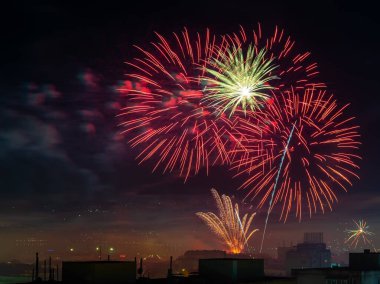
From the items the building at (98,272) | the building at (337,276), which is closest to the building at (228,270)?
the building at (337,276)

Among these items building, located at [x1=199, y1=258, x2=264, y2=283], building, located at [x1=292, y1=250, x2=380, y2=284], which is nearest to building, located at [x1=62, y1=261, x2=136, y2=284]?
building, located at [x1=199, y1=258, x2=264, y2=283]

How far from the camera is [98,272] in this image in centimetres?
6419

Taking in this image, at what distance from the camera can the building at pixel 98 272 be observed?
64.2 m

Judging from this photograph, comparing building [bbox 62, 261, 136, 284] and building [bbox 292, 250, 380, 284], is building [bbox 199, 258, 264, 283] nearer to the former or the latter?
building [bbox 292, 250, 380, 284]

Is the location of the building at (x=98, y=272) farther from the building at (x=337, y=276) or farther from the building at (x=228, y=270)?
the building at (x=337, y=276)

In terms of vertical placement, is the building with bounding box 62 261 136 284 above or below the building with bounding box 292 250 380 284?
above

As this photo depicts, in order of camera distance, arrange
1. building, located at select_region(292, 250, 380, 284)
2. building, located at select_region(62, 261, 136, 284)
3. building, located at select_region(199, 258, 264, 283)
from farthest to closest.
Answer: building, located at select_region(292, 250, 380, 284) → building, located at select_region(199, 258, 264, 283) → building, located at select_region(62, 261, 136, 284)

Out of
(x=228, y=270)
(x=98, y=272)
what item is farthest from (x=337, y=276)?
(x=98, y=272)

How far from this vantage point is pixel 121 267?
65938 mm

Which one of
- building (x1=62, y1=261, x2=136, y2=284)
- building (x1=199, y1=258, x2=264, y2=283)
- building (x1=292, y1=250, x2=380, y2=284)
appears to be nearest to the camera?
building (x1=62, y1=261, x2=136, y2=284)

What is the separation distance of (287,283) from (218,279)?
1000 cm

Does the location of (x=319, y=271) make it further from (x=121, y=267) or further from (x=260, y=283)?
(x=121, y=267)

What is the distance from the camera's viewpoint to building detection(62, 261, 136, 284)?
64.2 metres

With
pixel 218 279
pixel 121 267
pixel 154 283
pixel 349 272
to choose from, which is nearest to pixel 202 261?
pixel 218 279
